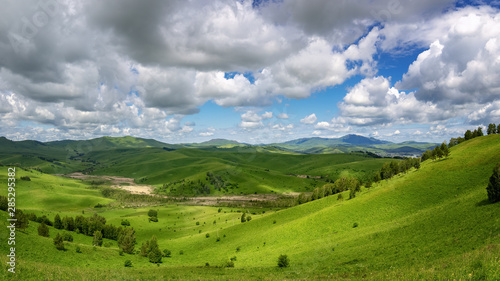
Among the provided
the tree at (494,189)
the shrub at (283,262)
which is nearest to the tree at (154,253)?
the shrub at (283,262)

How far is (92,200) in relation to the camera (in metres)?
158

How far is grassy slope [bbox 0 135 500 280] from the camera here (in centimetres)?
2257

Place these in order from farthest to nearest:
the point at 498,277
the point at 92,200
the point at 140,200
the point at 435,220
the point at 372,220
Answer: the point at 140,200 < the point at 92,200 < the point at 372,220 < the point at 435,220 < the point at 498,277

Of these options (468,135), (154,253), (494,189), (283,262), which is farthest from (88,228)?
(468,135)

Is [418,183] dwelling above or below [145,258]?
above

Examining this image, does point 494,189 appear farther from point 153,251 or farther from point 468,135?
point 468,135

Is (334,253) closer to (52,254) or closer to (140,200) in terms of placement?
(52,254)

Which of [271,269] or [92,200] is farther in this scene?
[92,200]

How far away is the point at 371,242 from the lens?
116ft

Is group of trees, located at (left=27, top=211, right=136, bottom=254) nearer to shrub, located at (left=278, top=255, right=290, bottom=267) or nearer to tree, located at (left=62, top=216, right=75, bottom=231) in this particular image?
tree, located at (left=62, top=216, right=75, bottom=231)

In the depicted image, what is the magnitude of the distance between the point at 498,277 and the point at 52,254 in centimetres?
5880

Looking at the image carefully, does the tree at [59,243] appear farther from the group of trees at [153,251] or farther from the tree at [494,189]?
the tree at [494,189]

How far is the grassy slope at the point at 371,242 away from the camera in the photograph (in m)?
22.6

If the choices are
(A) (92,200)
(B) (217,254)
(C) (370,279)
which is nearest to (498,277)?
(C) (370,279)
